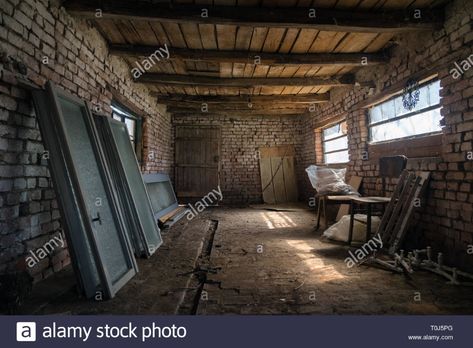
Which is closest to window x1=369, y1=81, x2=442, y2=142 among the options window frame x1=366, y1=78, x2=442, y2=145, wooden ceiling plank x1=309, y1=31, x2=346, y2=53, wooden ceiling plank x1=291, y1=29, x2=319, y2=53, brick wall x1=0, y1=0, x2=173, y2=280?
window frame x1=366, y1=78, x2=442, y2=145

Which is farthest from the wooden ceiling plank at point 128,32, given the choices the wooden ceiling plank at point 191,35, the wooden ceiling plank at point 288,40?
the wooden ceiling plank at point 288,40

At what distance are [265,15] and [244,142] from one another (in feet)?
17.8

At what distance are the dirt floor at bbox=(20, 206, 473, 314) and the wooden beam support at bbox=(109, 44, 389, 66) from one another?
2649mm

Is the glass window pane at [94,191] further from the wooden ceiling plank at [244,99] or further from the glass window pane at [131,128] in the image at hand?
the wooden ceiling plank at [244,99]

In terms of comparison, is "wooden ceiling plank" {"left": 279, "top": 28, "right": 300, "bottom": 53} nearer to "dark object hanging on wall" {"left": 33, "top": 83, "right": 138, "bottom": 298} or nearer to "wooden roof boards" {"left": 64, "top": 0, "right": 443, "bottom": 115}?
"wooden roof boards" {"left": 64, "top": 0, "right": 443, "bottom": 115}

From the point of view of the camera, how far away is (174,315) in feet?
6.07

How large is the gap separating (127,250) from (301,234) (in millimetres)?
2748

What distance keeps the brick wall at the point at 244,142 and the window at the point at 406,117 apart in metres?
3.74

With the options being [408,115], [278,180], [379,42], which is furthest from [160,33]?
[278,180]

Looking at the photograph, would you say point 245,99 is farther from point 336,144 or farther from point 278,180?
point 278,180

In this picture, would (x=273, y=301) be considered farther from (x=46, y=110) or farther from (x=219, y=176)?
(x=219, y=176)

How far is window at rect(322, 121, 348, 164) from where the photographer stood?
6.14 m

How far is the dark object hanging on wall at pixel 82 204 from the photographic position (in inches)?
83.9

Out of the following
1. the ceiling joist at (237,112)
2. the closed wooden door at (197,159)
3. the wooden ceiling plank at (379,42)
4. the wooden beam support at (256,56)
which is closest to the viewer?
the wooden ceiling plank at (379,42)
